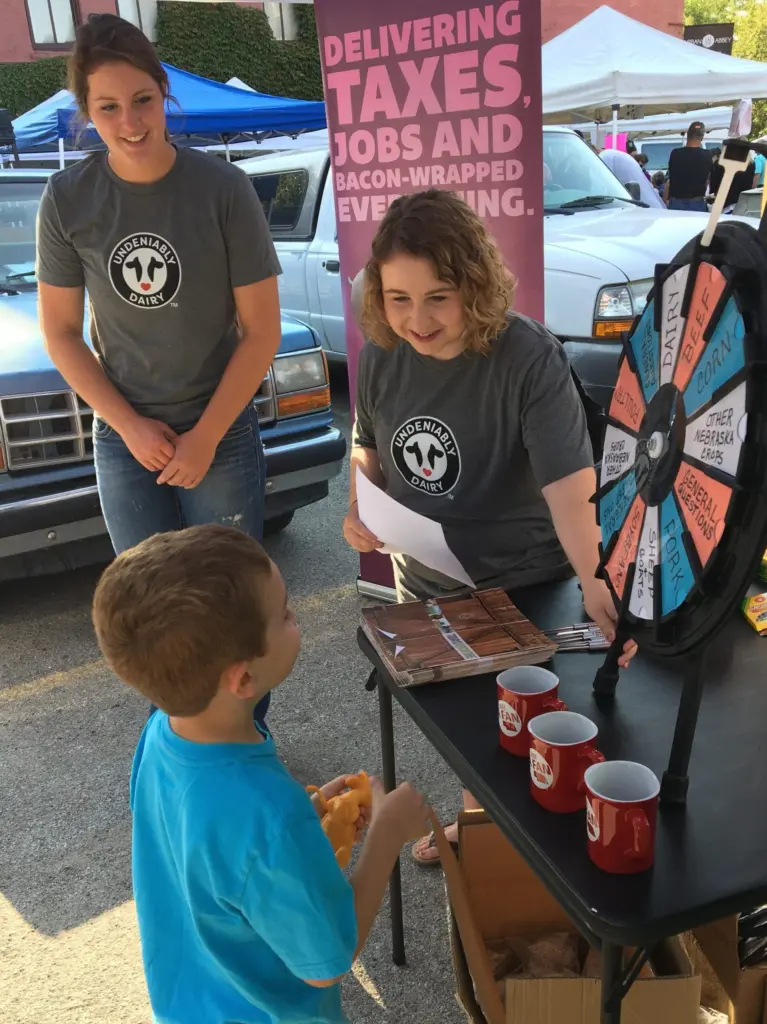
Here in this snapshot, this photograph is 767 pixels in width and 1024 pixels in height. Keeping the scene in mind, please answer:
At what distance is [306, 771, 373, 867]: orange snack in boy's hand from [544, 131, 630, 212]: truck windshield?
5.44 m

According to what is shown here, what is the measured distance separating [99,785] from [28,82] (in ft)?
77.2

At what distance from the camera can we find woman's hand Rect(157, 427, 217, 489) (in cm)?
233

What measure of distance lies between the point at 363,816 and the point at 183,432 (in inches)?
48.8

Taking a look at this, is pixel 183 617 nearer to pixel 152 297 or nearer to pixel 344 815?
pixel 344 815

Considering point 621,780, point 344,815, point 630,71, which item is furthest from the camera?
point 630,71

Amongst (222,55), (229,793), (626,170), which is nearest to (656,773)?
(229,793)

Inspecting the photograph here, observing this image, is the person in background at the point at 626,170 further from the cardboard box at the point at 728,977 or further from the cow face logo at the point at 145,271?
the cardboard box at the point at 728,977

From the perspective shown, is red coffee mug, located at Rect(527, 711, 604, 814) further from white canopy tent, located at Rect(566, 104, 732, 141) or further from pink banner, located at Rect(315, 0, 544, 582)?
white canopy tent, located at Rect(566, 104, 732, 141)

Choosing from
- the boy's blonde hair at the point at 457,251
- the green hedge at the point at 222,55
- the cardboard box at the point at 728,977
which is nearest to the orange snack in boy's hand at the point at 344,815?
the cardboard box at the point at 728,977

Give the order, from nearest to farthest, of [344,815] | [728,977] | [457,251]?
[344,815] < [728,977] < [457,251]

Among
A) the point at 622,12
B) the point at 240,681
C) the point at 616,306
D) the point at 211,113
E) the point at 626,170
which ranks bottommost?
the point at 616,306

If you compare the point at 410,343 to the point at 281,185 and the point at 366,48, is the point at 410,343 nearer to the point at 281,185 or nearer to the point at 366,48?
the point at 366,48

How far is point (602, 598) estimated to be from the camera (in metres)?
1.66

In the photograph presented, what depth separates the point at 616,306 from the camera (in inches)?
201
